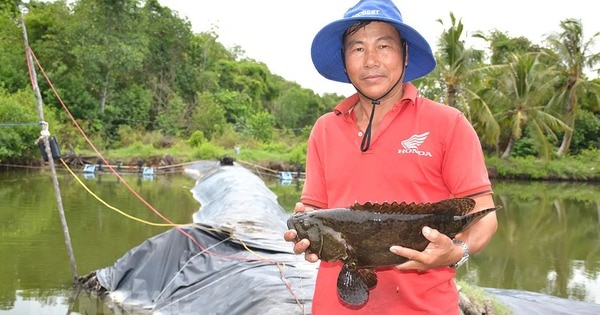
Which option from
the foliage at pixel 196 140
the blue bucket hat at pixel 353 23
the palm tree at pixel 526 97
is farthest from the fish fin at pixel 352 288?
the foliage at pixel 196 140

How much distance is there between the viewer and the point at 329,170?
1.85m

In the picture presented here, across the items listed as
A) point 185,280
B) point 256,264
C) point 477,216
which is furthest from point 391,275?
point 185,280

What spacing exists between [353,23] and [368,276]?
0.87 metres

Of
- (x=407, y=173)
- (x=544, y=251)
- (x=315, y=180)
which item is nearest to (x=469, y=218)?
(x=407, y=173)

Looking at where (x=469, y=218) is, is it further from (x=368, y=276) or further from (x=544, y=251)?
(x=544, y=251)

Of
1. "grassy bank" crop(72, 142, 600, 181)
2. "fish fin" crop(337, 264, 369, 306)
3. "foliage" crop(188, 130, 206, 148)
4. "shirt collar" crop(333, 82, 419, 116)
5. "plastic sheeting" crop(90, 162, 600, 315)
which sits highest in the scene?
"shirt collar" crop(333, 82, 419, 116)

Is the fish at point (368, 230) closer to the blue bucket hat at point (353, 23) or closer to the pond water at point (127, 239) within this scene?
the blue bucket hat at point (353, 23)

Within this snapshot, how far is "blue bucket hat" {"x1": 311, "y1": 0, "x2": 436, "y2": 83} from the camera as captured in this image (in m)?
1.80

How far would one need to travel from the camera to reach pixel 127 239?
8922 mm

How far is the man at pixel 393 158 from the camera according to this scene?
163 cm

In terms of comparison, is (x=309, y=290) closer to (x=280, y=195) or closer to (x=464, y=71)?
(x=280, y=195)

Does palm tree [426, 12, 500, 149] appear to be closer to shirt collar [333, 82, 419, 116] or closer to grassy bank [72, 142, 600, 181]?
grassy bank [72, 142, 600, 181]

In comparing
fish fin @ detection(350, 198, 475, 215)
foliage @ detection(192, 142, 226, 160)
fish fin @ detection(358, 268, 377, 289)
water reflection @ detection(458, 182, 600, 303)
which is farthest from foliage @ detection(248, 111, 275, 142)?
fish fin @ detection(350, 198, 475, 215)

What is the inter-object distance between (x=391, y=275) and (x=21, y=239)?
27.4 ft
